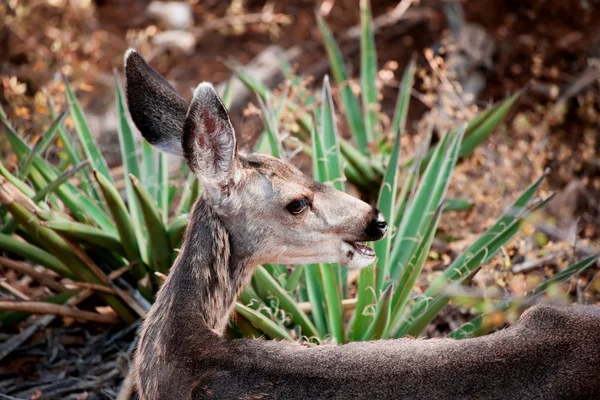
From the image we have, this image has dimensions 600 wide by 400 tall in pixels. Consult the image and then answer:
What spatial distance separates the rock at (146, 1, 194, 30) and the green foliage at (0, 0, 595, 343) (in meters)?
4.76

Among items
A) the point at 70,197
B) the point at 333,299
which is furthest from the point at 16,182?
the point at 333,299

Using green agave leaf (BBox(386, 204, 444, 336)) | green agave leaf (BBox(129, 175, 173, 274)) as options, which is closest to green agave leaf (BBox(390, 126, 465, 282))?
green agave leaf (BBox(386, 204, 444, 336))

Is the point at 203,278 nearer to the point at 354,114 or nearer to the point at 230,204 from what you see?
the point at 230,204

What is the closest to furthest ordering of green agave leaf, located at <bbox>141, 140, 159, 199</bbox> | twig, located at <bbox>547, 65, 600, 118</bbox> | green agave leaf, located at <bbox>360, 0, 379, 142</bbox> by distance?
green agave leaf, located at <bbox>141, 140, 159, 199</bbox>
green agave leaf, located at <bbox>360, 0, 379, 142</bbox>
twig, located at <bbox>547, 65, 600, 118</bbox>

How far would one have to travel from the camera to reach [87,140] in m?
5.25

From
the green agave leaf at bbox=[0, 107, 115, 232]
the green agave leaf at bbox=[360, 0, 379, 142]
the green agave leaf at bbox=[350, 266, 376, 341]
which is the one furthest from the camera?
the green agave leaf at bbox=[360, 0, 379, 142]

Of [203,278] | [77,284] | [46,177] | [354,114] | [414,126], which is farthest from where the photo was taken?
[414,126]

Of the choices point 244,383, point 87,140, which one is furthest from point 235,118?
point 244,383

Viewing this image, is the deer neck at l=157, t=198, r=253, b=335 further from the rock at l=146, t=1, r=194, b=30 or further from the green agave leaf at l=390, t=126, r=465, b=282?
the rock at l=146, t=1, r=194, b=30

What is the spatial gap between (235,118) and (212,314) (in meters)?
4.94

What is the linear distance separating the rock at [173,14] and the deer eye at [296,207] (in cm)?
655

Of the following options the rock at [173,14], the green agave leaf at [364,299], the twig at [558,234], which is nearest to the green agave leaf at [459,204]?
the twig at [558,234]

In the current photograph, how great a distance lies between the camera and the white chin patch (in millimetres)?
3863

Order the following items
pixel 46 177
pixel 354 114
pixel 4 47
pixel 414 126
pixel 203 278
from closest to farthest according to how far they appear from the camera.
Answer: pixel 203 278
pixel 46 177
pixel 354 114
pixel 414 126
pixel 4 47
